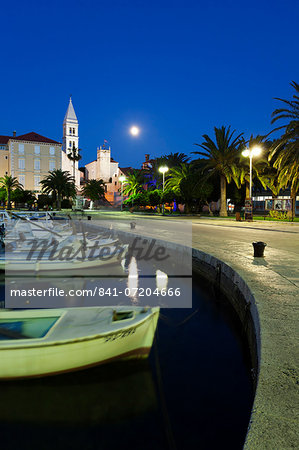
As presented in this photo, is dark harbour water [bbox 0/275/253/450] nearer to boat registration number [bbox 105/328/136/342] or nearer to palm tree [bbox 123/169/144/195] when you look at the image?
boat registration number [bbox 105/328/136/342]

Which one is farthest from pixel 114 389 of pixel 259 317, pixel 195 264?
pixel 195 264

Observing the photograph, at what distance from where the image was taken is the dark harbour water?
154 inches

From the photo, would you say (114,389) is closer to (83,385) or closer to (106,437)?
(83,385)

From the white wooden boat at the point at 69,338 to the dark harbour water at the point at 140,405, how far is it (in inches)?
14.8

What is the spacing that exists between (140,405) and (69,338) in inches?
54.7

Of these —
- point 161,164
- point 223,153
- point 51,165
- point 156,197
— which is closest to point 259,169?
point 223,153

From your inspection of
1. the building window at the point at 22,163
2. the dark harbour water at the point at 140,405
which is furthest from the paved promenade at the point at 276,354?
the building window at the point at 22,163

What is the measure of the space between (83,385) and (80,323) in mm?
927

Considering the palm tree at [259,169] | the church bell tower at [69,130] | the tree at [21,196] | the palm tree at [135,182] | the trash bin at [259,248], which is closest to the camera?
the trash bin at [259,248]

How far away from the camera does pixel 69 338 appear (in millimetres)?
4305

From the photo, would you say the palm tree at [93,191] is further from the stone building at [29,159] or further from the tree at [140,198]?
the tree at [140,198]

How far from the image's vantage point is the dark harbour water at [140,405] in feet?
12.8

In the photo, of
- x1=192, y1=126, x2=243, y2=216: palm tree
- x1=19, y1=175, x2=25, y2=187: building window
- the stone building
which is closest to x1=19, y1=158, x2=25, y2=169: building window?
the stone building

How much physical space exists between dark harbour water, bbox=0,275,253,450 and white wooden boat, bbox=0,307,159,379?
38cm
